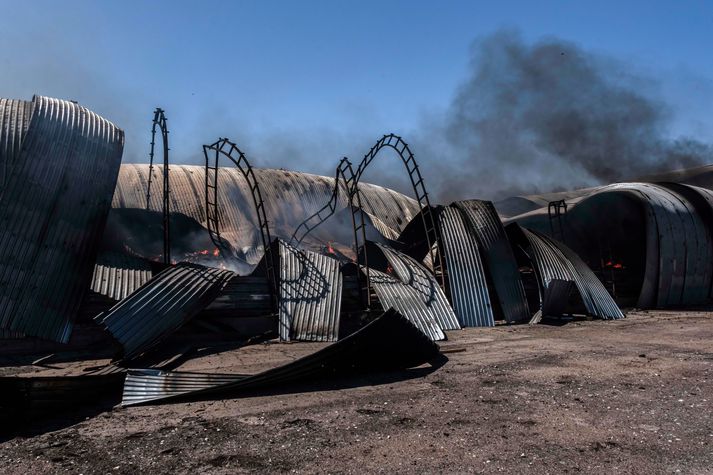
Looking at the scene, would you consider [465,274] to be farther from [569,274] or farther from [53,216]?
[53,216]

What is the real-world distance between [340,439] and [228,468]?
1.02 m

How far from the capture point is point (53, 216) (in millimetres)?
9789

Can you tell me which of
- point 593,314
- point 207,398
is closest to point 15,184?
point 207,398

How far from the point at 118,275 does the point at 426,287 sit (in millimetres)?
6524

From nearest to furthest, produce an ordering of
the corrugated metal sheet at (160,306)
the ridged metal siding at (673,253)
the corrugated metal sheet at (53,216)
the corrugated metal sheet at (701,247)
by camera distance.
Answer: the corrugated metal sheet at (160,306) → the corrugated metal sheet at (53,216) → the ridged metal siding at (673,253) → the corrugated metal sheet at (701,247)

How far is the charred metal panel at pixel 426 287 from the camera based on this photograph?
1149cm

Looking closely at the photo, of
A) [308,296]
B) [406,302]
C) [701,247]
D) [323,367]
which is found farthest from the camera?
[701,247]

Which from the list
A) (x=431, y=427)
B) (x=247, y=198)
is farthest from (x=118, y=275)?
(x=247, y=198)

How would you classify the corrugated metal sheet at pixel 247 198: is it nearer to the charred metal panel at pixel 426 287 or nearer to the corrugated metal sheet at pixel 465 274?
the corrugated metal sheet at pixel 465 274

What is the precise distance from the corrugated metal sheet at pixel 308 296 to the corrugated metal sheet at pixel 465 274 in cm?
310

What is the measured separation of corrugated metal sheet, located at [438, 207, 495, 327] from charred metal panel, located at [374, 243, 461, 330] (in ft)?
1.90

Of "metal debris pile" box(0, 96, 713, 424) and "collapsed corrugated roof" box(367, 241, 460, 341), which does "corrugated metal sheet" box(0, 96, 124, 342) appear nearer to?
"metal debris pile" box(0, 96, 713, 424)

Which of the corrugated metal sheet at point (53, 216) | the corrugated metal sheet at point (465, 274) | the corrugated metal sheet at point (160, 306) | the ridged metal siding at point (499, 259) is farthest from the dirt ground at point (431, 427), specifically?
the ridged metal siding at point (499, 259)

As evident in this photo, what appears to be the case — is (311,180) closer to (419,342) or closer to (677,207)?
(677,207)
